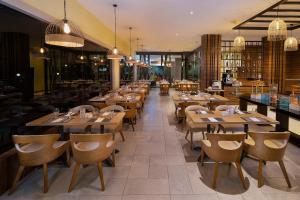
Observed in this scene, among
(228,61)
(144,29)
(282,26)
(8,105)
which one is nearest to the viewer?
(8,105)

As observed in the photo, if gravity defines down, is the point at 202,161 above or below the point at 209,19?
below

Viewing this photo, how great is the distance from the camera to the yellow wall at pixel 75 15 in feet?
13.9

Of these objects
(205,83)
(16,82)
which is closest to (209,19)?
(205,83)

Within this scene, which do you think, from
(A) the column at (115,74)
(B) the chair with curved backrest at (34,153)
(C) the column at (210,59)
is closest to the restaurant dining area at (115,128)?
(B) the chair with curved backrest at (34,153)

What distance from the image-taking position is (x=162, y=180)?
357cm

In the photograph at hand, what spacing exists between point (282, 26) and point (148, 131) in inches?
158

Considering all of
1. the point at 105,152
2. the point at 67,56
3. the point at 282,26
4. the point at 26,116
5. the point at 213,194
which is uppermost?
the point at 282,26

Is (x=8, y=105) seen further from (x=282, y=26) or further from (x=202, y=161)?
(x=282, y=26)

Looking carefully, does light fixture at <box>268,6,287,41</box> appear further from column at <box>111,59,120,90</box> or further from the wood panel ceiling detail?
column at <box>111,59,120,90</box>

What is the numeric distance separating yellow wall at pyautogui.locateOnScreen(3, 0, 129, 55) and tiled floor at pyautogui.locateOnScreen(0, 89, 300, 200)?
2743mm

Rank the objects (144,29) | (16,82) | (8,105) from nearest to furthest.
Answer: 1. (8,105)
2. (16,82)
3. (144,29)

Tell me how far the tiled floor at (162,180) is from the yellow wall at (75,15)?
2743 mm

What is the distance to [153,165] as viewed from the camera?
4117 millimetres

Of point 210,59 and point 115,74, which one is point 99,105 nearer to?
point 115,74
